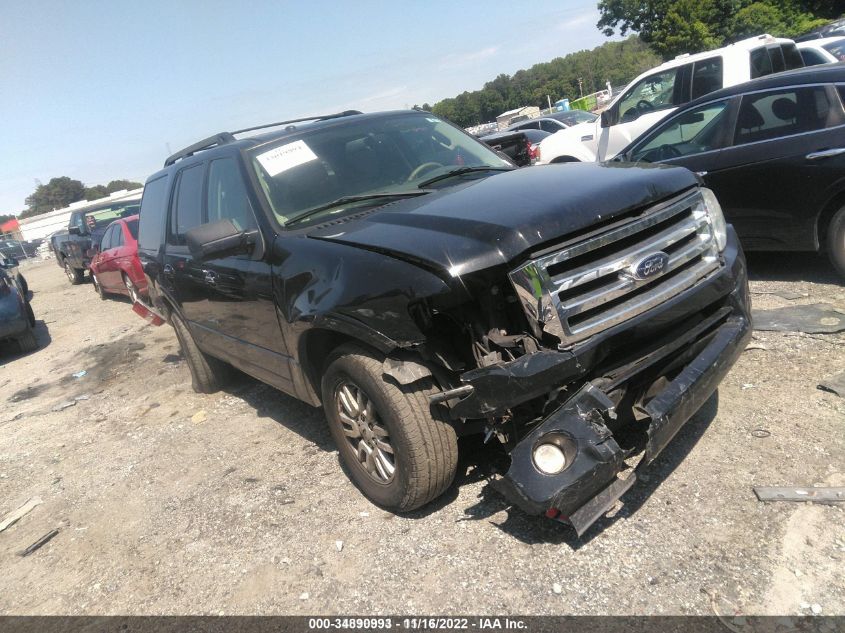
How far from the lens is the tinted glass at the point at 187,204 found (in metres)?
4.54

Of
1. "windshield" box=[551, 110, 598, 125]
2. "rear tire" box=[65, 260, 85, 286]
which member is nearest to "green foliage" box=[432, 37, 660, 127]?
"windshield" box=[551, 110, 598, 125]

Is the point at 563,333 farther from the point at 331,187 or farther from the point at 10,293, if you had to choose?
the point at 10,293

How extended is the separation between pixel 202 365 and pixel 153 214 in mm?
1454

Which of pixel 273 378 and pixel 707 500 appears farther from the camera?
pixel 273 378

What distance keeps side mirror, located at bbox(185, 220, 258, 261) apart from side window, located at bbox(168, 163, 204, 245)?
1095 mm

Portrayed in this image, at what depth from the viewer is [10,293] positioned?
885 cm

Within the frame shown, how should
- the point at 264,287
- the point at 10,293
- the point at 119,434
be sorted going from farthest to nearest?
the point at 10,293, the point at 119,434, the point at 264,287

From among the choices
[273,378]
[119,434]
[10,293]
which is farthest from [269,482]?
[10,293]

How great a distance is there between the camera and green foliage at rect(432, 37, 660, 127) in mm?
103713

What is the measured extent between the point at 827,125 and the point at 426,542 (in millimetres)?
4349

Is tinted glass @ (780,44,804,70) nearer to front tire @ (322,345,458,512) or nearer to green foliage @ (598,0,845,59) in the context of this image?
front tire @ (322,345,458,512)

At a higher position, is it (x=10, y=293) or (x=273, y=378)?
(x=10, y=293)

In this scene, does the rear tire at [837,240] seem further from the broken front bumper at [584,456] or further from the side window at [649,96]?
the side window at [649,96]

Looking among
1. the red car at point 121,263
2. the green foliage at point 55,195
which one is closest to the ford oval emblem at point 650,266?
the red car at point 121,263
